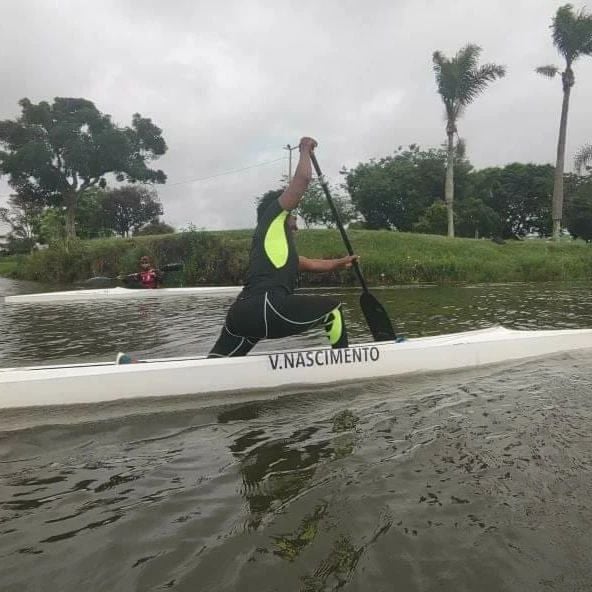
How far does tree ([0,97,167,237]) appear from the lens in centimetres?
3909

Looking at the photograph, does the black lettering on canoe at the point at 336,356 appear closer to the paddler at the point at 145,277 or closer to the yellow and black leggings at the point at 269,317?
the yellow and black leggings at the point at 269,317

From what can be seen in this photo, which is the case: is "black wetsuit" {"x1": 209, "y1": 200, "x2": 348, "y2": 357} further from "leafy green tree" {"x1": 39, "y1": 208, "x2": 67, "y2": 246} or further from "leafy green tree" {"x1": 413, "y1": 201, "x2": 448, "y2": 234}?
"leafy green tree" {"x1": 39, "y1": 208, "x2": 67, "y2": 246}

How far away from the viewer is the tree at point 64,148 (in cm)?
3909

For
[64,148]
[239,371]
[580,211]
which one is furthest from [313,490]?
[580,211]

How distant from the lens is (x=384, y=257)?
23844 mm

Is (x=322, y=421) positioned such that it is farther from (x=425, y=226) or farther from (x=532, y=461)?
(x=425, y=226)

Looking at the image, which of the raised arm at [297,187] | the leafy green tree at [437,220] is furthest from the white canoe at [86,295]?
the leafy green tree at [437,220]

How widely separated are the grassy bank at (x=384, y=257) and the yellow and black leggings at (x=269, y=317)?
1679cm

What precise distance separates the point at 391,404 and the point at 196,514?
267 cm

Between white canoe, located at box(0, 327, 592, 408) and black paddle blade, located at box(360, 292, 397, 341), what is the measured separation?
0.39 metres

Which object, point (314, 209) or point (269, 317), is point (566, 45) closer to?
point (314, 209)

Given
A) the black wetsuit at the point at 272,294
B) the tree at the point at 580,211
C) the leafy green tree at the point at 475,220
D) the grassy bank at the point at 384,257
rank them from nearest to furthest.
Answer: the black wetsuit at the point at 272,294
the grassy bank at the point at 384,257
the leafy green tree at the point at 475,220
the tree at the point at 580,211

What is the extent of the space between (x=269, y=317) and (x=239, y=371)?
766mm

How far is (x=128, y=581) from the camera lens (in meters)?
2.44
